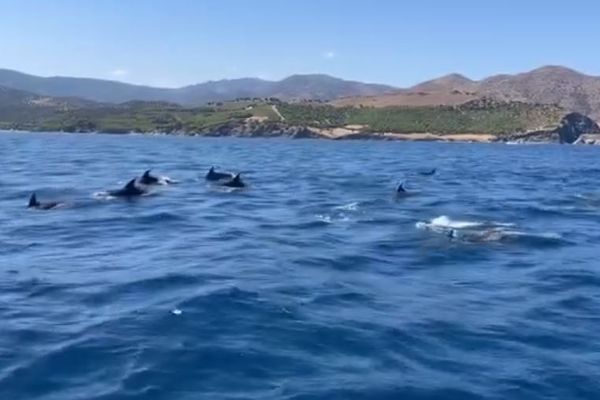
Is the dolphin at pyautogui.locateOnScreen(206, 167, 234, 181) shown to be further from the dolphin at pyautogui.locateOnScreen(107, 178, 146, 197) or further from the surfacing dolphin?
the dolphin at pyautogui.locateOnScreen(107, 178, 146, 197)

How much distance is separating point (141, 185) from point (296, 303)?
112 feet

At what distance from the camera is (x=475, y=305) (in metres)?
20.3

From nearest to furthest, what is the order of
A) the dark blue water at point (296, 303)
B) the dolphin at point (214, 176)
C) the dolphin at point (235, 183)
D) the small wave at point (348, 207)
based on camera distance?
1. the dark blue water at point (296, 303)
2. the small wave at point (348, 207)
3. the dolphin at point (235, 183)
4. the dolphin at point (214, 176)

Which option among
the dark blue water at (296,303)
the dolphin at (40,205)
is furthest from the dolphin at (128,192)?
the dolphin at (40,205)

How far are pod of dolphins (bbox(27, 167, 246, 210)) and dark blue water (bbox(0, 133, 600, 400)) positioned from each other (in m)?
1.69

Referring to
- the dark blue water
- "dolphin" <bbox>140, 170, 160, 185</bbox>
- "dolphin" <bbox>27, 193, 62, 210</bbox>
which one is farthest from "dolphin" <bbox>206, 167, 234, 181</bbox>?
"dolphin" <bbox>27, 193, 62, 210</bbox>

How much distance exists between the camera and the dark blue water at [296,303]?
14422mm

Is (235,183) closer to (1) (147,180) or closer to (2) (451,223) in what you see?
(1) (147,180)

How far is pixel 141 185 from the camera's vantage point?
51875mm

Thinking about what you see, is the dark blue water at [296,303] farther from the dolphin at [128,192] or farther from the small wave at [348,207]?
the dolphin at [128,192]

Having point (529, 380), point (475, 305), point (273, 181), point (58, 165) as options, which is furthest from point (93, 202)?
point (58, 165)

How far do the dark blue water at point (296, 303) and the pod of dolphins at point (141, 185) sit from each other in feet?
5.53

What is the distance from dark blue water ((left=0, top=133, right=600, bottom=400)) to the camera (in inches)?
568

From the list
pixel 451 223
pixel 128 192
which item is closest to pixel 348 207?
pixel 451 223
